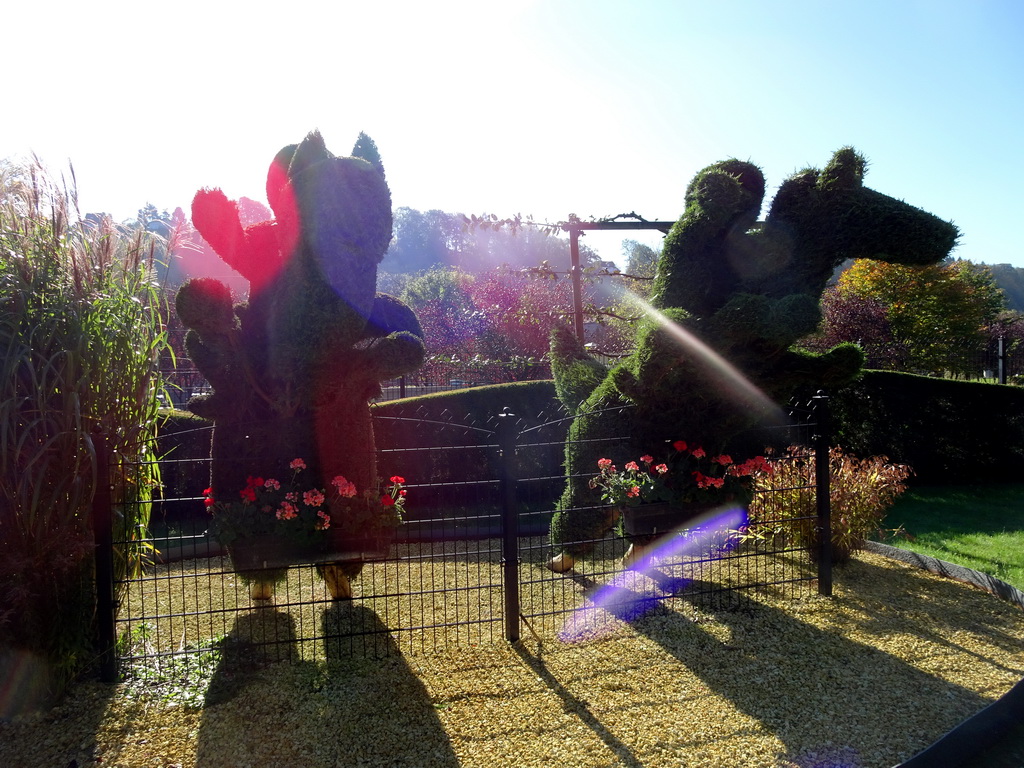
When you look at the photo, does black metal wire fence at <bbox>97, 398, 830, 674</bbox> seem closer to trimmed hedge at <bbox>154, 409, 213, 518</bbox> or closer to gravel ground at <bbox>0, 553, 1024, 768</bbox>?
gravel ground at <bbox>0, 553, 1024, 768</bbox>

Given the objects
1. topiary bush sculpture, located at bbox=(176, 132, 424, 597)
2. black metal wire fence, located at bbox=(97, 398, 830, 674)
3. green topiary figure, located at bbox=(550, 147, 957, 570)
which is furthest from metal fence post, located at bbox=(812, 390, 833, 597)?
topiary bush sculpture, located at bbox=(176, 132, 424, 597)

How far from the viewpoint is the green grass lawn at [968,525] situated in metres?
5.85

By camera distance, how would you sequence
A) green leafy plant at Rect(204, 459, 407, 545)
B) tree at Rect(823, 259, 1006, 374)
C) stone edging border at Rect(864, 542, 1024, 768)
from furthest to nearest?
tree at Rect(823, 259, 1006, 374) < green leafy plant at Rect(204, 459, 407, 545) < stone edging border at Rect(864, 542, 1024, 768)

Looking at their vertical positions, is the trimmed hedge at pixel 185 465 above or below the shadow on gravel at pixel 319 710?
above

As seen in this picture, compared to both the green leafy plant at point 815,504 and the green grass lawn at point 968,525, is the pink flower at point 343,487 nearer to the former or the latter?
the green leafy plant at point 815,504

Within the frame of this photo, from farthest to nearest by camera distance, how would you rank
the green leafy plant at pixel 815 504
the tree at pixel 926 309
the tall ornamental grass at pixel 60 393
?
the tree at pixel 926 309, the green leafy plant at pixel 815 504, the tall ornamental grass at pixel 60 393

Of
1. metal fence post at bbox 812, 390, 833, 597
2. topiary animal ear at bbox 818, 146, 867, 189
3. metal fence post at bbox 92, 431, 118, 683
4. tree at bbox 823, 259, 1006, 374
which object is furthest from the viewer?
tree at bbox 823, 259, 1006, 374

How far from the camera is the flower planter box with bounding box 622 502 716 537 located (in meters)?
4.53

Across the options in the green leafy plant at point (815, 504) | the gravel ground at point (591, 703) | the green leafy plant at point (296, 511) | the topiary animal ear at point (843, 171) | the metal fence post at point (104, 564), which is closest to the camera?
the gravel ground at point (591, 703)

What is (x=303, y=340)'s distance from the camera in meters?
4.12

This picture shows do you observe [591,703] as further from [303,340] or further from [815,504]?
[815,504]

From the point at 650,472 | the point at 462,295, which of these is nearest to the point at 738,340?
the point at 650,472

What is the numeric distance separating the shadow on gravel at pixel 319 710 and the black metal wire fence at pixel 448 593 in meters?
0.07

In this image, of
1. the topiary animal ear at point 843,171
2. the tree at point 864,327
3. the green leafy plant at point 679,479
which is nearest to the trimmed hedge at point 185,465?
the green leafy plant at point 679,479
